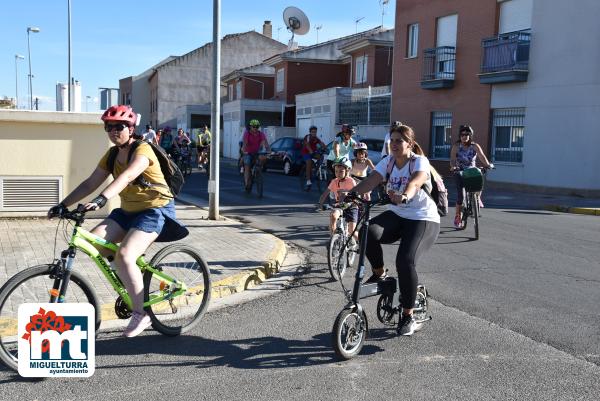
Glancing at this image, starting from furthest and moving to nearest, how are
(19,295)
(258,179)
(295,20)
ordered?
1. (295,20)
2. (258,179)
3. (19,295)

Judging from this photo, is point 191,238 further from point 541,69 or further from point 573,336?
point 541,69

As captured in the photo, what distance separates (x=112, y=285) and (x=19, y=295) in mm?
798

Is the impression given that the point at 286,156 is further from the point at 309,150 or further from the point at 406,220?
the point at 406,220

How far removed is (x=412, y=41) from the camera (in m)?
28.5

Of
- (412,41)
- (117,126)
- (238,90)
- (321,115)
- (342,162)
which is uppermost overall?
(412,41)

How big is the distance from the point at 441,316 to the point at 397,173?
1479mm

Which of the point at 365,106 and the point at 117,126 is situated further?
the point at 365,106

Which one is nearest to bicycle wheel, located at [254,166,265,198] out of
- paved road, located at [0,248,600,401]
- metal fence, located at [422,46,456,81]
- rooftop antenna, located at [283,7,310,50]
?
paved road, located at [0,248,600,401]

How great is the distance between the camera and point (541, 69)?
21.3m

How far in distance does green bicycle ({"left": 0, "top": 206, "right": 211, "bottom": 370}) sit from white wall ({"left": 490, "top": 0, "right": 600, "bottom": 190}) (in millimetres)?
17083

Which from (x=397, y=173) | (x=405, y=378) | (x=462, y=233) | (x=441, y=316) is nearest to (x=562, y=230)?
(x=462, y=233)

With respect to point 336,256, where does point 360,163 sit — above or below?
above

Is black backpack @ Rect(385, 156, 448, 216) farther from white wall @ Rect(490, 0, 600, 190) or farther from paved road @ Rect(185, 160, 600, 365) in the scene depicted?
white wall @ Rect(490, 0, 600, 190)

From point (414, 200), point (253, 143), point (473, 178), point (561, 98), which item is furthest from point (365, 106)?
point (414, 200)
